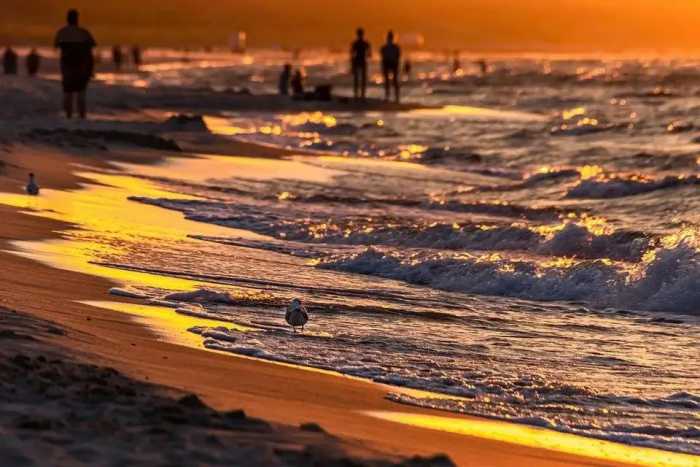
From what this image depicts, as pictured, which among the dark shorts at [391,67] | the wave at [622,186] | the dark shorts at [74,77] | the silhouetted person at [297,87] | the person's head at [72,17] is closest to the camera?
the wave at [622,186]

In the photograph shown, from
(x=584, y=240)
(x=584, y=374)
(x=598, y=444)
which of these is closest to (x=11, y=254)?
(x=584, y=374)

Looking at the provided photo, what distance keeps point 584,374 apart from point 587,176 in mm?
12763

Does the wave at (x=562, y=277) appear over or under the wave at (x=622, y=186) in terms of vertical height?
over

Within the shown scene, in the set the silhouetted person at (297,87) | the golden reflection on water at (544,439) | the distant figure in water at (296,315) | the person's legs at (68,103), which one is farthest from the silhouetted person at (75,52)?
the silhouetted person at (297,87)

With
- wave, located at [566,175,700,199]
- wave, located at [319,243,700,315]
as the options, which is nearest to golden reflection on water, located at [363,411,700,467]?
wave, located at [319,243,700,315]

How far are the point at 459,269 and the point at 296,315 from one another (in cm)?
355

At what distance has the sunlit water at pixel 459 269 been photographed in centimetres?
790

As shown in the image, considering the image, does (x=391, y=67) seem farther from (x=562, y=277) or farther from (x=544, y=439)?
(x=544, y=439)

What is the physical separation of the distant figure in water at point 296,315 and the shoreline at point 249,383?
0.78 metres

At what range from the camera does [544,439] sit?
6820 mm

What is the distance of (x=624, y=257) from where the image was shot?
13.1 m

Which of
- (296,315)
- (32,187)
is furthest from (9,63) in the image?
(296,315)

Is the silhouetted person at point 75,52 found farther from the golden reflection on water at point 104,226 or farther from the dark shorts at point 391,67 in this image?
the dark shorts at point 391,67

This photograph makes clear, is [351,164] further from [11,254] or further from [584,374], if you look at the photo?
[584,374]
